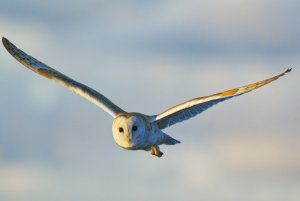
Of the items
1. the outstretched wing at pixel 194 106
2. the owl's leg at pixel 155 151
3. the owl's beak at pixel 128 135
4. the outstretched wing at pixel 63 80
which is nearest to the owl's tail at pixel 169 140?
the owl's leg at pixel 155 151

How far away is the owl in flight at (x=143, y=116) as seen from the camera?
107ft

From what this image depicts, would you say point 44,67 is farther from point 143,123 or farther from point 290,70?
point 290,70

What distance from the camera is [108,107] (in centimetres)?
3469

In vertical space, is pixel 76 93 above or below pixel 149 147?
above

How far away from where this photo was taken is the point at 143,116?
33594 mm

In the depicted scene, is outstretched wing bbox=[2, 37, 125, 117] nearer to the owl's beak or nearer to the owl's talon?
the owl's beak

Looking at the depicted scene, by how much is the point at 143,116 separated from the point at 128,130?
134cm

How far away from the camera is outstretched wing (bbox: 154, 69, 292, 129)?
32.9m

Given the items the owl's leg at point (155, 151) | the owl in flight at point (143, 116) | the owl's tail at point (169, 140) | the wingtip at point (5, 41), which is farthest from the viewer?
the wingtip at point (5, 41)

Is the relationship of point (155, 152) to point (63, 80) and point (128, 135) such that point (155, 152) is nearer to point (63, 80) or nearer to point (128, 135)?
point (128, 135)

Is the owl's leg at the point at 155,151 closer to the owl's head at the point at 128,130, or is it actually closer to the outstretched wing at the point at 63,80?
the outstretched wing at the point at 63,80

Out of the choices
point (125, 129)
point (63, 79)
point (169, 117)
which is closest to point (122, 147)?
point (125, 129)

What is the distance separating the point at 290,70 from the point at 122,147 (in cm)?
584

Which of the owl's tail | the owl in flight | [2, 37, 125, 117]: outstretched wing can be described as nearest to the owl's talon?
the owl in flight
